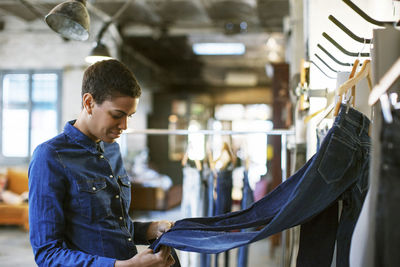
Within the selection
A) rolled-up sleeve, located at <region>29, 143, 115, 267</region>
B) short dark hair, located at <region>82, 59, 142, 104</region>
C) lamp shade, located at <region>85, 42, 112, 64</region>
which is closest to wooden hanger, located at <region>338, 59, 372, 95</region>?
short dark hair, located at <region>82, 59, 142, 104</region>

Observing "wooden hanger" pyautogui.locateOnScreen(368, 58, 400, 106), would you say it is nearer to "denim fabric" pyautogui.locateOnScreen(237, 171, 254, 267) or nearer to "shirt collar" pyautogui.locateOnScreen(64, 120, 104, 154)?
"shirt collar" pyautogui.locateOnScreen(64, 120, 104, 154)

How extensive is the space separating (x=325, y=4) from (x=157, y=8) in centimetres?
541

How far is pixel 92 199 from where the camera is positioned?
149 cm

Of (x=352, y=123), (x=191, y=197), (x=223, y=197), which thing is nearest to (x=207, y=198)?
(x=191, y=197)

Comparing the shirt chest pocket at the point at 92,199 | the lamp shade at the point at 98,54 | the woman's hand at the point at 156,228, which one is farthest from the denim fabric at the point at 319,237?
the lamp shade at the point at 98,54

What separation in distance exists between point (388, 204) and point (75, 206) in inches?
40.8

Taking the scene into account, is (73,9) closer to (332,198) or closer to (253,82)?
(332,198)

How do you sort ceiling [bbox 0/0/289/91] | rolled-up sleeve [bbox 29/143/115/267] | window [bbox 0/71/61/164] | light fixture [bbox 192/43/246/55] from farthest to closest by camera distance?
light fixture [bbox 192/43/246/55], window [bbox 0/71/61/164], ceiling [bbox 0/0/289/91], rolled-up sleeve [bbox 29/143/115/267]

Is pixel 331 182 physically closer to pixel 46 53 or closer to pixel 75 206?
pixel 75 206

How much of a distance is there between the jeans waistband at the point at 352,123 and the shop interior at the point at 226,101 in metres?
0.01

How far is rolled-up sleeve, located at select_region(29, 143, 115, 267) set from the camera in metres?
1.38

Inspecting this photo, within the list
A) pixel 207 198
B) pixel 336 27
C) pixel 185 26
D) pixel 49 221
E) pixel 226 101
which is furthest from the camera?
pixel 226 101

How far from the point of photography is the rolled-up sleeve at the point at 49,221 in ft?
4.54

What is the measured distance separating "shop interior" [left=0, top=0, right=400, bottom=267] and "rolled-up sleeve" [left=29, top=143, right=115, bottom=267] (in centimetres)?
61
